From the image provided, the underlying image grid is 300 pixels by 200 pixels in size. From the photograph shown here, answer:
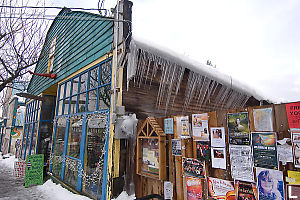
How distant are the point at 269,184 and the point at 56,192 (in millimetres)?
5762

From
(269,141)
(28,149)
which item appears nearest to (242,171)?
(269,141)

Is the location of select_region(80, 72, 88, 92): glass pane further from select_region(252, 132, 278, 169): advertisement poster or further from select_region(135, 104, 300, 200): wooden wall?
select_region(252, 132, 278, 169): advertisement poster

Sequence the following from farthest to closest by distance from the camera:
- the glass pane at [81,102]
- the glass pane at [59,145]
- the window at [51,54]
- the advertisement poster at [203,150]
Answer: the window at [51,54]
the glass pane at [59,145]
the glass pane at [81,102]
the advertisement poster at [203,150]

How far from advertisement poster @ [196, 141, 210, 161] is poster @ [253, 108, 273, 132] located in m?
0.70

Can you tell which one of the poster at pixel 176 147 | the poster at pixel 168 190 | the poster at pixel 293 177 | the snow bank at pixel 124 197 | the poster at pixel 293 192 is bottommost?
the snow bank at pixel 124 197

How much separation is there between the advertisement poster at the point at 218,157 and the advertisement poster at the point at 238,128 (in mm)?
185

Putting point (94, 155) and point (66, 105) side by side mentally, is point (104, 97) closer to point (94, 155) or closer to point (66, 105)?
point (94, 155)

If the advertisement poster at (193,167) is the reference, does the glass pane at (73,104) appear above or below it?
above

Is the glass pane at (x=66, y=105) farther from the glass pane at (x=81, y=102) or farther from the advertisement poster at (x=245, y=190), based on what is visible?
the advertisement poster at (x=245, y=190)

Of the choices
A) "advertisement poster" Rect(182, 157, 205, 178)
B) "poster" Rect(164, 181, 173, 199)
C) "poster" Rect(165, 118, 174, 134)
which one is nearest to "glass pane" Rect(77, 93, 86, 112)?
"poster" Rect(165, 118, 174, 134)

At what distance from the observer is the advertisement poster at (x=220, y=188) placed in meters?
2.10

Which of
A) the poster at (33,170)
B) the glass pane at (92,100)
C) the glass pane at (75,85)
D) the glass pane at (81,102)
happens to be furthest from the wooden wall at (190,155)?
the poster at (33,170)

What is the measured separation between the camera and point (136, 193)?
341 cm

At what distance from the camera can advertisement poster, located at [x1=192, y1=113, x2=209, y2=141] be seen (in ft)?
8.08
